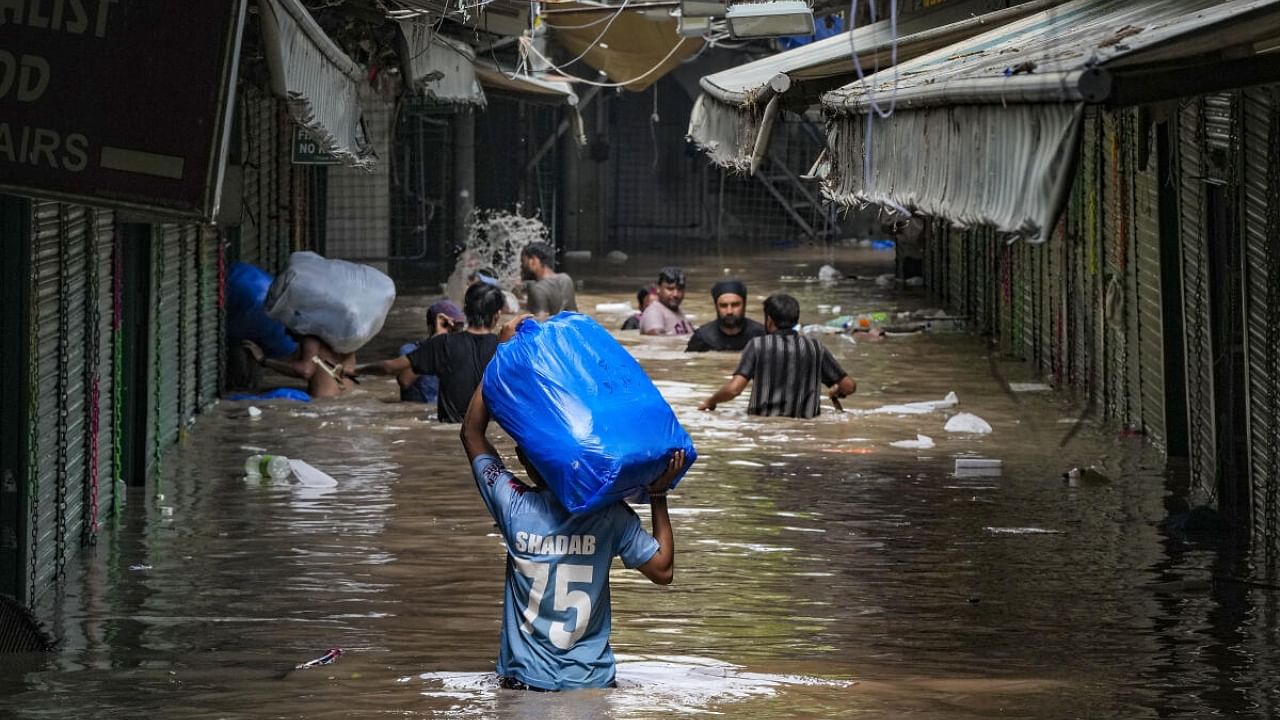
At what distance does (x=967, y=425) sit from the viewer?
47.2 feet

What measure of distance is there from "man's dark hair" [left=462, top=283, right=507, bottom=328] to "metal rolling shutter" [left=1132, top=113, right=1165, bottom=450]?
4.40 meters

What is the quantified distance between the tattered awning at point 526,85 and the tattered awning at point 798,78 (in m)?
8.21

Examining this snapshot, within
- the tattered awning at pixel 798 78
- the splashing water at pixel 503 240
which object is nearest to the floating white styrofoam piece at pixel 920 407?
the tattered awning at pixel 798 78

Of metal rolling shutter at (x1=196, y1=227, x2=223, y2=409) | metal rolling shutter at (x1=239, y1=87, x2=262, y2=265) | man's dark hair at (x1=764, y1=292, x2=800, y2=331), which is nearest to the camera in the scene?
man's dark hair at (x1=764, y1=292, x2=800, y2=331)

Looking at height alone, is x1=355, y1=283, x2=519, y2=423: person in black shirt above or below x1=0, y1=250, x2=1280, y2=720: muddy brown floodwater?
above

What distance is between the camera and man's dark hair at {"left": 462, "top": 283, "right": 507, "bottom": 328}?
45.5 feet

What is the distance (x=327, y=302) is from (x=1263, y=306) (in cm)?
845

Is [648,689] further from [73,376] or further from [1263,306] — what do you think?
[1263,306]

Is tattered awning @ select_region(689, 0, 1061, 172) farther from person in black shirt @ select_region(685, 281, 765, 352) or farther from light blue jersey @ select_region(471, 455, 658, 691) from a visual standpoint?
light blue jersey @ select_region(471, 455, 658, 691)

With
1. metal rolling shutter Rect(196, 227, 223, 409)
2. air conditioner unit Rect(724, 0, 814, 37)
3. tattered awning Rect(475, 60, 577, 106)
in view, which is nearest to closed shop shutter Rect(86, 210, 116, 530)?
metal rolling shutter Rect(196, 227, 223, 409)

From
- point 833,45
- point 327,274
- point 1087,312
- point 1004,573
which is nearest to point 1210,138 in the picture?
point 1004,573

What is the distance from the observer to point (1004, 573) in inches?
374

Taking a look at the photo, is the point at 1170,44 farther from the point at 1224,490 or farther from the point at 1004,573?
the point at 1224,490

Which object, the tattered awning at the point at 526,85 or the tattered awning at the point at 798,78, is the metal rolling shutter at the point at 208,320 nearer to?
the tattered awning at the point at 798,78
